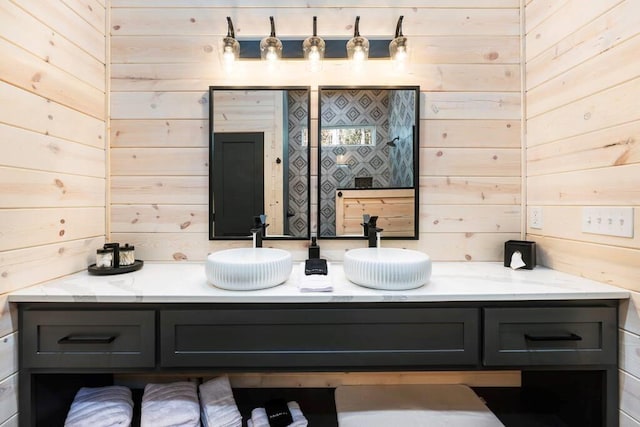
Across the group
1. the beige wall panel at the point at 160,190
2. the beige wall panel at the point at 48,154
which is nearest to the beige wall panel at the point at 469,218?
the beige wall panel at the point at 160,190

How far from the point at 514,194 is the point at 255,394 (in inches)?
67.1

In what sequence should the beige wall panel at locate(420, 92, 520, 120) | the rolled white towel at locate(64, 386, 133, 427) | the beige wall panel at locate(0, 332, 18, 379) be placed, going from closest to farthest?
the beige wall panel at locate(0, 332, 18, 379) → the rolled white towel at locate(64, 386, 133, 427) → the beige wall panel at locate(420, 92, 520, 120)

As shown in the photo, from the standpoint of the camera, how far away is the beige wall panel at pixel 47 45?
3.40 feet

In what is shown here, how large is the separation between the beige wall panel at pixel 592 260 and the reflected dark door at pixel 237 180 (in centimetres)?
142

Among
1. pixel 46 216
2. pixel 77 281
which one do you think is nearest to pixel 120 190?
pixel 46 216

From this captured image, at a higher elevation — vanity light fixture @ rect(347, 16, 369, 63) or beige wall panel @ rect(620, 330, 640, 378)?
vanity light fixture @ rect(347, 16, 369, 63)

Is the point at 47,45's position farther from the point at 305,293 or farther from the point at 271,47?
the point at 305,293

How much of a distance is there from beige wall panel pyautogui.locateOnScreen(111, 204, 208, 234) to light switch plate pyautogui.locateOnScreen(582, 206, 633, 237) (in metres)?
1.72

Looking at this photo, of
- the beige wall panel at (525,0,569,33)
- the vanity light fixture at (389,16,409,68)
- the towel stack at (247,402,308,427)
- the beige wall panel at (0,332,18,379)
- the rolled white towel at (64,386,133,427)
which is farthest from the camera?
the vanity light fixture at (389,16,409,68)

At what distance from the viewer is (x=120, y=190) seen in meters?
1.54

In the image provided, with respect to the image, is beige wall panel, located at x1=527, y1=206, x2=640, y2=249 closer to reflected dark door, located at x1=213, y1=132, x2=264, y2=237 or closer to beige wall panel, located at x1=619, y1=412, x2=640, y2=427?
beige wall panel, located at x1=619, y1=412, x2=640, y2=427

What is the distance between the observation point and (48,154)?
3.87 feet

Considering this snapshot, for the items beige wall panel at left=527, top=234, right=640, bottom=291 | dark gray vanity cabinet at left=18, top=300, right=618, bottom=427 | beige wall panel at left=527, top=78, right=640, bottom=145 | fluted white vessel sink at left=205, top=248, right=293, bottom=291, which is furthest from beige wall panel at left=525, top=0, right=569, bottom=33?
fluted white vessel sink at left=205, top=248, right=293, bottom=291

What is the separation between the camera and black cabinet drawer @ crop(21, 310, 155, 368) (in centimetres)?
103
